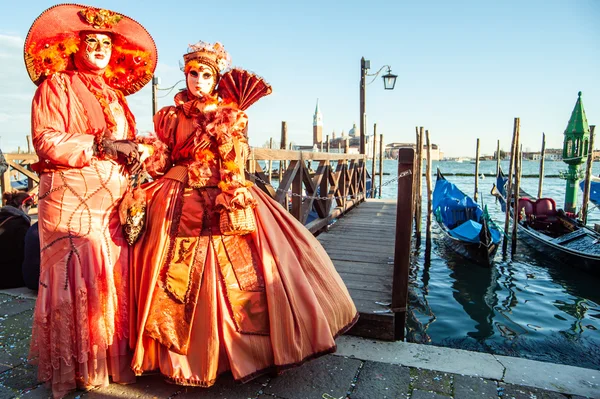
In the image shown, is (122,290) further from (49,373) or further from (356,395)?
(356,395)

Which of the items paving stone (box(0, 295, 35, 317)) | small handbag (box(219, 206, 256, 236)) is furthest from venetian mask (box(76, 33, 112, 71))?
paving stone (box(0, 295, 35, 317))

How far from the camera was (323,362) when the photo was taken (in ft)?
7.14

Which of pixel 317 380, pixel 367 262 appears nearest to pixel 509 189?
pixel 367 262

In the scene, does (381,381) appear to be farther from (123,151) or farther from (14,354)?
(14,354)

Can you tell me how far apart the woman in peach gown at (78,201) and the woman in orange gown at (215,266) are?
14 centimetres

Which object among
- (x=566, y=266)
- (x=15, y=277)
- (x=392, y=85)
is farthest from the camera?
(x=392, y=85)

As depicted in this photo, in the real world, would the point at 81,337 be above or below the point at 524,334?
above

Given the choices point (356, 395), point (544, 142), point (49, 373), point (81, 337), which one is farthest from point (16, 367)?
point (544, 142)

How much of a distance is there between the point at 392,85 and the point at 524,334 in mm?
7273

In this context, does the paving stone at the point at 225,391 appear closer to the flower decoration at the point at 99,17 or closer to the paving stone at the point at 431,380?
the paving stone at the point at 431,380

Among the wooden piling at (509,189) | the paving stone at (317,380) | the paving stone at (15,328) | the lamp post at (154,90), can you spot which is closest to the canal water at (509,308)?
the wooden piling at (509,189)

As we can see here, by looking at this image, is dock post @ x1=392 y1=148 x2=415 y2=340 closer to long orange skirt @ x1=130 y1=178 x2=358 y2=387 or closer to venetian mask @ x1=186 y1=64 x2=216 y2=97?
long orange skirt @ x1=130 y1=178 x2=358 y2=387

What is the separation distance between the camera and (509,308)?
18.8 feet

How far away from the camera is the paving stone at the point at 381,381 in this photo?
1.90 meters
